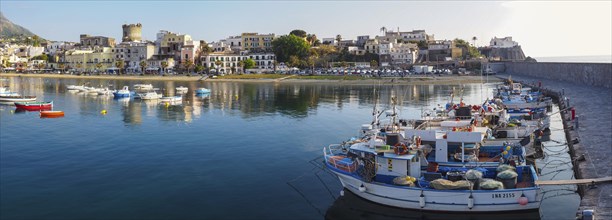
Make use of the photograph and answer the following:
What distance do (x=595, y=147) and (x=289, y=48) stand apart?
353 ft

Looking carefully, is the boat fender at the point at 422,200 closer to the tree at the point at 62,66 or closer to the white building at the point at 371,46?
the white building at the point at 371,46

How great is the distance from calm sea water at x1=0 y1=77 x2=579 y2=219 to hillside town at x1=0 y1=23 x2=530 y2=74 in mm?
78037

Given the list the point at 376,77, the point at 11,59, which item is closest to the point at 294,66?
the point at 376,77

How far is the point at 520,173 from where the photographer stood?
19.6 metres

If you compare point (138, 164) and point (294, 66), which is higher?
point (294, 66)

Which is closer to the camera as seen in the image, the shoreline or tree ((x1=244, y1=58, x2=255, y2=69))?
the shoreline

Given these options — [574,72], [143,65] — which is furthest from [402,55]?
[574,72]

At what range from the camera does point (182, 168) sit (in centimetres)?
2630

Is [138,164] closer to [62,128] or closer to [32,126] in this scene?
[62,128]

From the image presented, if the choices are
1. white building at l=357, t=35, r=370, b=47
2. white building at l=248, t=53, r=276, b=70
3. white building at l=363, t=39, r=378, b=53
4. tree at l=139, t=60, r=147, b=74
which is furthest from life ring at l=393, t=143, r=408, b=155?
white building at l=357, t=35, r=370, b=47

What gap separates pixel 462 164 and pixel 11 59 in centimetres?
16153

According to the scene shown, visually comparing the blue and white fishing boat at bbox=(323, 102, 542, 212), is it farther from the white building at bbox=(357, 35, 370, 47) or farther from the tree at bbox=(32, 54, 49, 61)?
the tree at bbox=(32, 54, 49, 61)

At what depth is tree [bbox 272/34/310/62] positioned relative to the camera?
422 feet

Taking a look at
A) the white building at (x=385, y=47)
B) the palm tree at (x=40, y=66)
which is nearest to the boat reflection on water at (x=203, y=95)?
the white building at (x=385, y=47)
